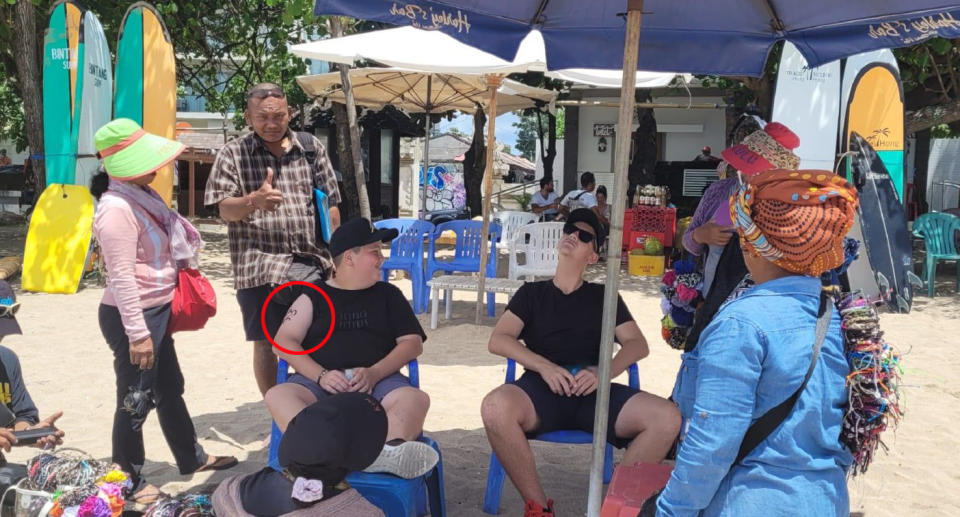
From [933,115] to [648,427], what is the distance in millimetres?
9651

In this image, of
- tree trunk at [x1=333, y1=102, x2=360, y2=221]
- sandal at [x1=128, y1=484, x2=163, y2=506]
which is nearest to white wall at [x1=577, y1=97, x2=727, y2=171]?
tree trunk at [x1=333, y1=102, x2=360, y2=221]

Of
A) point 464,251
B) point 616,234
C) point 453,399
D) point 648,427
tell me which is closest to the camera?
point 616,234

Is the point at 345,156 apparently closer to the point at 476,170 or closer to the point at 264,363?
the point at 476,170

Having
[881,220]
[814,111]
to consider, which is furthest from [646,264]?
[814,111]

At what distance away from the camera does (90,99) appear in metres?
9.08

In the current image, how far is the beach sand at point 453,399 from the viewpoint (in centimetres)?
377

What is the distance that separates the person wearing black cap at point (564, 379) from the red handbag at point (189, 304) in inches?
49.0

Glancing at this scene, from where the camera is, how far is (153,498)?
329 cm

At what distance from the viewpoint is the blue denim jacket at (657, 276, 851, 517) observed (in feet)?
5.51

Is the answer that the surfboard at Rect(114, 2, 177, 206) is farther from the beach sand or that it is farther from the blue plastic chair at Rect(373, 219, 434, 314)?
the blue plastic chair at Rect(373, 219, 434, 314)

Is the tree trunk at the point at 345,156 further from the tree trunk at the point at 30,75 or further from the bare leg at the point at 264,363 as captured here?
the bare leg at the point at 264,363

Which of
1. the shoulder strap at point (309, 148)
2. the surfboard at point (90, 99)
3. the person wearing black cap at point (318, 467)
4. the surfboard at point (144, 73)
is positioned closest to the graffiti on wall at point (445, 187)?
the surfboard at point (144, 73)

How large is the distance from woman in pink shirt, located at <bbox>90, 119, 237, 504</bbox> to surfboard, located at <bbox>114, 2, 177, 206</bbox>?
6.40m

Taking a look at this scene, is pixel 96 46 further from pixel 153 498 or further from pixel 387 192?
pixel 387 192
